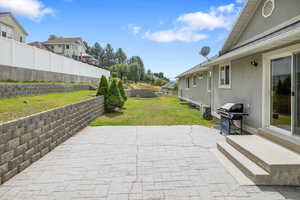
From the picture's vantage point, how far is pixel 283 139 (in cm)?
470

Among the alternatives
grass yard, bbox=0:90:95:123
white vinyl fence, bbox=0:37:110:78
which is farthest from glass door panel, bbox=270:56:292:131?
white vinyl fence, bbox=0:37:110:78

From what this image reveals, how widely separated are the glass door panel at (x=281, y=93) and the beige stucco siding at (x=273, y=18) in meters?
1.28

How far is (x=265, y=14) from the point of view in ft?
21.7

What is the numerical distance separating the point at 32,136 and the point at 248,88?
21.4ft

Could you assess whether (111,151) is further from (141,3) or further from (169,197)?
(141,3)

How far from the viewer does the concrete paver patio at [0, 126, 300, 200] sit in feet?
10.6

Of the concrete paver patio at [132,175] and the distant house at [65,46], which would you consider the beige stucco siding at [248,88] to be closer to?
the concrete paver patio at [132,175]

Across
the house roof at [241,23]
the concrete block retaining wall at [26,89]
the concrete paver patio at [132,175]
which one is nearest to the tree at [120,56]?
the concrete block retaining wall at [26,89]

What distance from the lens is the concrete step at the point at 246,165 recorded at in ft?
11.6

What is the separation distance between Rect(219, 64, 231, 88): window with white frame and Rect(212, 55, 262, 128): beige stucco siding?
1.03 feet

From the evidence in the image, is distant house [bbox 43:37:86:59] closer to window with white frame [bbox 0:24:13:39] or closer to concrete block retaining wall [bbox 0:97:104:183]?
window with white frame [bbox 0:24:13:39]

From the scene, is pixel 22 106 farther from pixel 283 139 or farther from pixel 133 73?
pixel 133 73

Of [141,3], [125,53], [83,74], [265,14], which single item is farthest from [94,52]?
[265,14]

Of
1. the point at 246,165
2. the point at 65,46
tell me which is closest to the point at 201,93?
the point at 246,165
